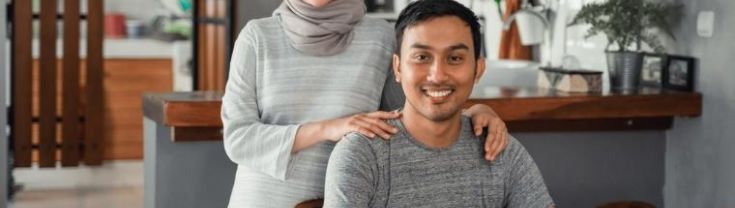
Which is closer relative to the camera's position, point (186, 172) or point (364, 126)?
point (364, 126)

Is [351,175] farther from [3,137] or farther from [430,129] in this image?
[3,137]

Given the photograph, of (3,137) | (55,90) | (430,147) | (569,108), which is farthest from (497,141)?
(55,90)

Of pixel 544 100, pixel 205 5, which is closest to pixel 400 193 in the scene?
pixel 544 100

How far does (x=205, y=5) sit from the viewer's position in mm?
6746

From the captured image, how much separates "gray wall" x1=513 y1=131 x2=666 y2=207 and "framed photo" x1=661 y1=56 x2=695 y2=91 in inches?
7.3

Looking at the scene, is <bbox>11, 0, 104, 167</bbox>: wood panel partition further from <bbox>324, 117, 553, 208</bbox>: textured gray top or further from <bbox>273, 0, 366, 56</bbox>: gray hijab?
<bbox>324, 117, 553, 208</bbox>: textured gray top

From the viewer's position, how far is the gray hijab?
7.08 ft

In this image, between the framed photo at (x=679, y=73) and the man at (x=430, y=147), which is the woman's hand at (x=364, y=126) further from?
the framed photo at (x=679, y=73)

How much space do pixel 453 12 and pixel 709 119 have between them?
6.65ft

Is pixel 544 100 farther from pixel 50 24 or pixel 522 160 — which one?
pixel 50 24

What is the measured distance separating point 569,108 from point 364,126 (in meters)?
1.86

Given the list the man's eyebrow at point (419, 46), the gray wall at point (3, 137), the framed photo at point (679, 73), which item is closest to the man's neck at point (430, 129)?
the man's eyebrow at point (419, 46)

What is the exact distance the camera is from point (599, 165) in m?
3.94

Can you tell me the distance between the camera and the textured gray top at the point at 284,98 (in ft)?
7.09
